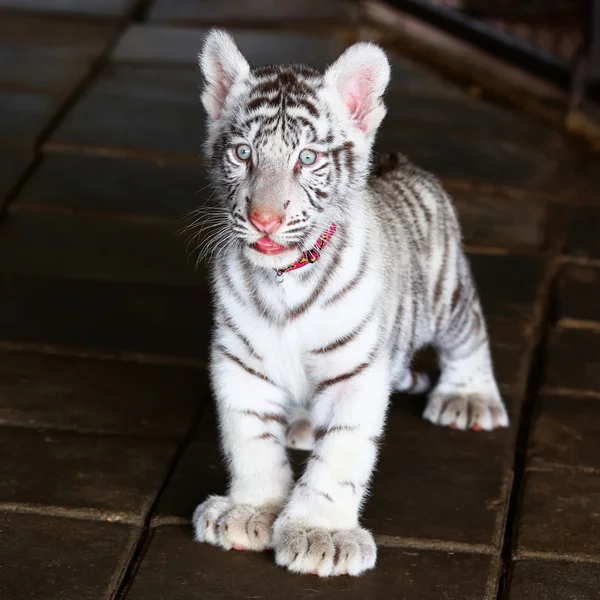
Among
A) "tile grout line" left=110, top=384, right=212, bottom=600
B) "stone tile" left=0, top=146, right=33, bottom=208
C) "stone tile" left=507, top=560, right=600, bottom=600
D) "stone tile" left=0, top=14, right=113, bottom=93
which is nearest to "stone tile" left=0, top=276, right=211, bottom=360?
"tile grout line" left=110, top=384, right=212, bottom=600

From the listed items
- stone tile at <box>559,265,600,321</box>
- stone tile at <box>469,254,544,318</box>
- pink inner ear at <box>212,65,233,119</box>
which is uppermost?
pink inner ear at <box>212,65,233,119</box>

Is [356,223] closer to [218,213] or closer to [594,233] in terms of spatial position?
[218,213]

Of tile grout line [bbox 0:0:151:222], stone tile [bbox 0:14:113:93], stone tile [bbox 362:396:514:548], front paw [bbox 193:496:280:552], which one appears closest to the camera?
front paw [bbox 193:496:280:552]

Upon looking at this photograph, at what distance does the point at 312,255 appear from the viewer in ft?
10.2

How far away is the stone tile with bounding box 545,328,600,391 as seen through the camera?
4.15m

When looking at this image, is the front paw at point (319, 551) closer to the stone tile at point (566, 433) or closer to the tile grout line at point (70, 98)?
the stone tile at point (566, 433)

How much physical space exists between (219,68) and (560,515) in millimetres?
1466

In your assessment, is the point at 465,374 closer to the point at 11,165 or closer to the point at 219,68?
the point at 219,68

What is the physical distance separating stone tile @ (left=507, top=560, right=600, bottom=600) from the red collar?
0.91 m

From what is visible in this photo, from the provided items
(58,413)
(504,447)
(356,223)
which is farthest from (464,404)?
(58,413)

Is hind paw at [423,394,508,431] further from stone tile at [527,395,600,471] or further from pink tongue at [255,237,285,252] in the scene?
pink tongue at [255,237,285,252]

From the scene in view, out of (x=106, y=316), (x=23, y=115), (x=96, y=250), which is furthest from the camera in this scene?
(x=23, y=115)

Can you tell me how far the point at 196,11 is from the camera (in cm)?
747

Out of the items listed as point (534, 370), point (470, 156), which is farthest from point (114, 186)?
point (534, 370)
